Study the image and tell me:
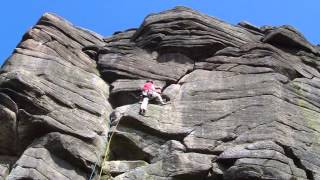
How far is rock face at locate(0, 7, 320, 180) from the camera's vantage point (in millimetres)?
19266

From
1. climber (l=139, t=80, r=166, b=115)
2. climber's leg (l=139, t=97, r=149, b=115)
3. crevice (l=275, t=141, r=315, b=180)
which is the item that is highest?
climber (l=139, t=80, r=166, b=115)

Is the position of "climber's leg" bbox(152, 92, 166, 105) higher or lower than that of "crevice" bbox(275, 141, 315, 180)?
higher

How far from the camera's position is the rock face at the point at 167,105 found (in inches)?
758

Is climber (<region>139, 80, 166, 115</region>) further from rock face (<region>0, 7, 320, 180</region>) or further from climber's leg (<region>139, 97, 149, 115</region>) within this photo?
rock face (<region>0, 7, 320, 180</region>)

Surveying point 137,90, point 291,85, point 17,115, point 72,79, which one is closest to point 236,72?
point 291,85

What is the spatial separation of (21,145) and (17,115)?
0.91 m

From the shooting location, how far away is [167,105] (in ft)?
74.4

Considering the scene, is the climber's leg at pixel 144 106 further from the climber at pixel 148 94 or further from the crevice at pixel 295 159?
the crevice at pixel 295 159

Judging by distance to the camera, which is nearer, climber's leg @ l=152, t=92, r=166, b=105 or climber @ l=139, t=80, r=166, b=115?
climber @ l=139, t=80, r=166, b=115

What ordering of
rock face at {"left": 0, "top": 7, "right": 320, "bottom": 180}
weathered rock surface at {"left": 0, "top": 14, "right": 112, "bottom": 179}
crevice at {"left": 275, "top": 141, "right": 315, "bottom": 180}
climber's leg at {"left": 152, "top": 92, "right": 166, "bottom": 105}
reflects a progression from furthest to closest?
climber's leg at {"left": 152, "top": 92, "right": 166, "bottom": 105}
weathered rock surface at {"left": 0, "top": 14, "right": 112, "bottom": 179}
rock face at {"left": 0, "top": 7, "right": 320, "bottom": 180}
crevice at {"left": 275, "top": 141, "right": 315, "bottom": 180}

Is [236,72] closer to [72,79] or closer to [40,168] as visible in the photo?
[72,79]

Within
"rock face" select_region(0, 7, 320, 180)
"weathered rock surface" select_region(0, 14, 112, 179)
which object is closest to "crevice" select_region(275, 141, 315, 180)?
"rock face" select_region(0, 7, 320, 180)

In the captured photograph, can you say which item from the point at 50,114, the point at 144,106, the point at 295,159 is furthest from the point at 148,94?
the point at 295,159

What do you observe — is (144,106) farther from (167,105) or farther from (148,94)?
(167,105)
